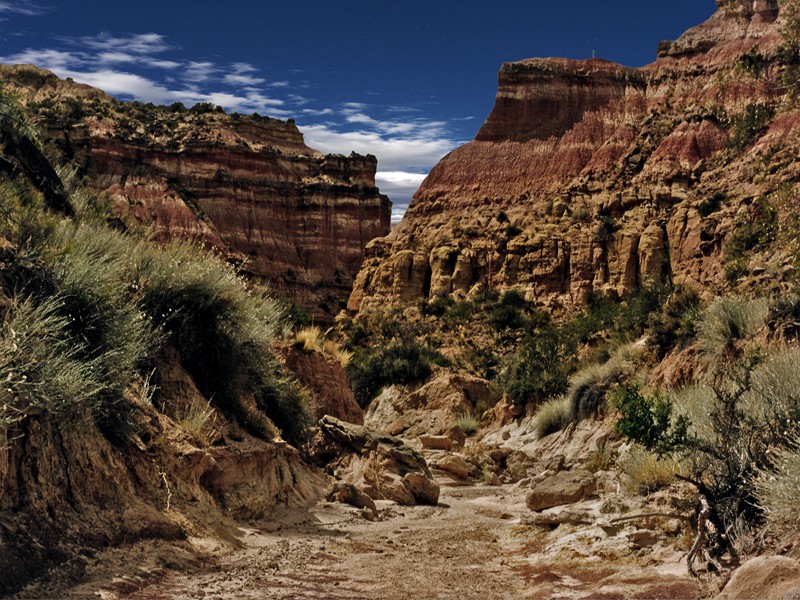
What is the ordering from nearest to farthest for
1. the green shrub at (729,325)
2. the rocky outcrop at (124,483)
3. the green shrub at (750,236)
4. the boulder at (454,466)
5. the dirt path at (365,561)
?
the rocky outcrop at (124,483), the dirt path at (365,561), the green shrub at (750,236), the green shrub at (729,325), the boulder at (454,466)

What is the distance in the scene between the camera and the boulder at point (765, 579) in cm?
575

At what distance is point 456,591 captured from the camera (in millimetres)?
8398

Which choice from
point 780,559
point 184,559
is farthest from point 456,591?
point 780,559

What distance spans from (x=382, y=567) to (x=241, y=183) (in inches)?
2669

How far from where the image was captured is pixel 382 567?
31.0 feet

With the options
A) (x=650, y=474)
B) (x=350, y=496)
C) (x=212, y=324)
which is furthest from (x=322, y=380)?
(x=650, y=474)

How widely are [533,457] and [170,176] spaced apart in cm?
5567

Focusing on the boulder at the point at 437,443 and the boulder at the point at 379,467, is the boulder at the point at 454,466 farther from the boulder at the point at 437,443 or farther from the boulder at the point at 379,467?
the boulder at the point at 379,467

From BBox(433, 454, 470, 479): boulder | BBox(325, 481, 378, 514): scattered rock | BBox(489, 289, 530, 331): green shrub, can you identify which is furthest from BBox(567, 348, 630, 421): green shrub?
BBox(489, 289, 530, 331): green shrub

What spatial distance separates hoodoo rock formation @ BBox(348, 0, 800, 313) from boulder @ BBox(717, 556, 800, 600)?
36147 mm

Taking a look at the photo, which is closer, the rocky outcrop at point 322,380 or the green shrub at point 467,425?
the rocky outcrop at point 322,380

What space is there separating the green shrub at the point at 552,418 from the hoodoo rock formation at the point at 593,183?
783 inches

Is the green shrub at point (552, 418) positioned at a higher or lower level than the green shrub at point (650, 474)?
lower

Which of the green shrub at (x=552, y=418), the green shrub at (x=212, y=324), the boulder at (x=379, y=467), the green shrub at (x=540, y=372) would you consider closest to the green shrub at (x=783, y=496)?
the green shrub at (x=212, y=324)
